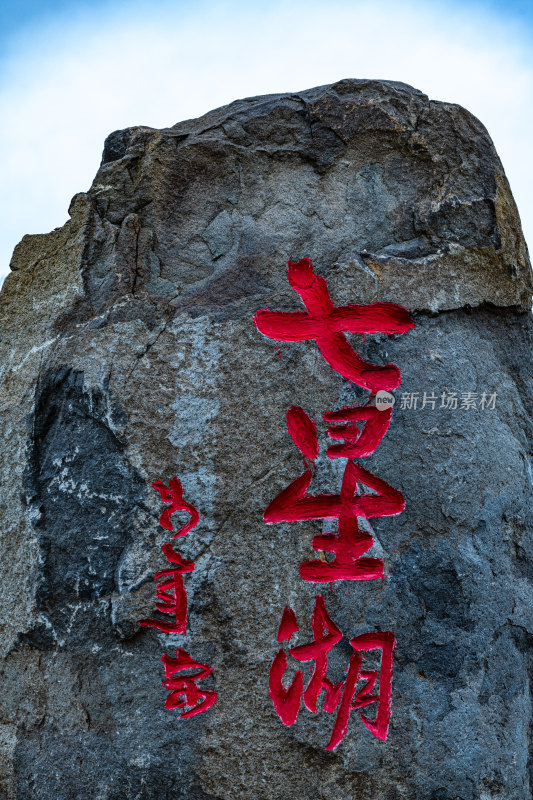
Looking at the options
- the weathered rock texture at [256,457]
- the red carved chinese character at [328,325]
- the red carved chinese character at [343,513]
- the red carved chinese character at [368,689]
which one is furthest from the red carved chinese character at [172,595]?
the red carved chinese character at [328,325]

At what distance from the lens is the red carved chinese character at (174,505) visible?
2.29 m

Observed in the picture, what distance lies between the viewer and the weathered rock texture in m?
2.19

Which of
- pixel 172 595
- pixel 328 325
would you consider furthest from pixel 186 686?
pixel 328 325

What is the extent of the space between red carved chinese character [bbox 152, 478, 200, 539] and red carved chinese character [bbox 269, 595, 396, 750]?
399 millimetres

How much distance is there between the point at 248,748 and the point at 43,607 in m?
0.76

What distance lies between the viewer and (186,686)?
86.7 inches

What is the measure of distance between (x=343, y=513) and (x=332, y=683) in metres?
0.48

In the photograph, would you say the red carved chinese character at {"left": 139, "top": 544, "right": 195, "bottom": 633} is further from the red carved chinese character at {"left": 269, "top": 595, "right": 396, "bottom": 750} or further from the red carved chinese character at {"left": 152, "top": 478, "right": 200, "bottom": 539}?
the red carved chinese character at {"left": 269, "top": 595, "right": 396, "bottom": 750}

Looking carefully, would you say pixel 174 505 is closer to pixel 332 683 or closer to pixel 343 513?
pixel 343 513

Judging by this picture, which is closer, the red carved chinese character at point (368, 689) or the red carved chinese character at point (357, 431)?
the red carved chinese character at point (368, 689)

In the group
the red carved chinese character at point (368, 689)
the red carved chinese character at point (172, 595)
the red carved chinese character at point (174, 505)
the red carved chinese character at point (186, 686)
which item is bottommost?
the red carved chinese character at point (368, 689)

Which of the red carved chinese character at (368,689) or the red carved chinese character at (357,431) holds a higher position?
the red carved chinese character at (357,431)

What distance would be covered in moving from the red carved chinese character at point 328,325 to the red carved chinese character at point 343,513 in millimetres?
275

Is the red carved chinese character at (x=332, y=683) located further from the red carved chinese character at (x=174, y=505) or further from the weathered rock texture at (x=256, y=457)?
the red carved chinese character at (x=174, y=505)
